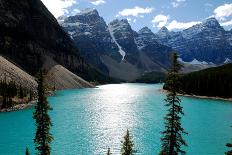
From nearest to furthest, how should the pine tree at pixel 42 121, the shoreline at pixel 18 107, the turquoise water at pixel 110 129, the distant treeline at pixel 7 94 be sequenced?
1. the pine tree at pixel 42 121
2. the turquoise water at pixel 110 129
3. the shoreline at pixel 18 107
4. the distant treeline at pixel 7 94

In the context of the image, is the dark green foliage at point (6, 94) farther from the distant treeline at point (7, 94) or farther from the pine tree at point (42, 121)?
the pine tree at point (42, 121)

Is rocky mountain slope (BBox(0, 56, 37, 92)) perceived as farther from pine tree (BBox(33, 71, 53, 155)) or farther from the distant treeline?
pine tree (BBox(33, 71, 53, 155))

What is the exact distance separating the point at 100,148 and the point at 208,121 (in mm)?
52333

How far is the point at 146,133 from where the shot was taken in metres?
93.8

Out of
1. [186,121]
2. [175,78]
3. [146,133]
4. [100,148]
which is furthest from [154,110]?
[175,78]

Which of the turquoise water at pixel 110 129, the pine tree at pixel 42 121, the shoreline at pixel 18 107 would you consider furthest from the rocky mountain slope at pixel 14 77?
the pine tree at pixel 42 121

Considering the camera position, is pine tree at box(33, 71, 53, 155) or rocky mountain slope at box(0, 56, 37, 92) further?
rocky mountain slope at box(0, 56, 37, 92)

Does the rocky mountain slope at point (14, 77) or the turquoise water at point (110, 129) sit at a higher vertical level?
the rocky mountain slope at point (14, 77)

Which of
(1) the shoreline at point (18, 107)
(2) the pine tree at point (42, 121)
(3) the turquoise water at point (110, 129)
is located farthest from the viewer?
(1) the shoreline at point (18, 107)

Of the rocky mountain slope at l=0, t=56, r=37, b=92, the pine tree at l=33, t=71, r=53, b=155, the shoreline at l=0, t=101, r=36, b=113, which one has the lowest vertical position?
the shoreline at l=0, t=101, r=36, b=113

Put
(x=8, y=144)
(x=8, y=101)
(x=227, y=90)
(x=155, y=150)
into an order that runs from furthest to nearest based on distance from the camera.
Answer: (x=227, y=90) < (x=8, y=101) < (x=8, y=144) < (x=155, y=150)

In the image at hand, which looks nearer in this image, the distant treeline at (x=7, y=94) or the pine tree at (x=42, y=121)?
the pine tree at (x=42, y=121)

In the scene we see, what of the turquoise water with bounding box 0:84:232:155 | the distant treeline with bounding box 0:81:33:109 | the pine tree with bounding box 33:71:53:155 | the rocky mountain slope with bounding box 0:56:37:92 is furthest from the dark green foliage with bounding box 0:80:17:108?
the pine tree with bounding box 33:71:53:155

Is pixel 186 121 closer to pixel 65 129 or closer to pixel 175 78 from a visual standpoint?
pixel 65 129
